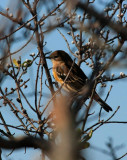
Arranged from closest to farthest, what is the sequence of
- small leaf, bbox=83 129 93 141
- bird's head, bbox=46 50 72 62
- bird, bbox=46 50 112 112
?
small leaf, bbox=83 129 93 141 < bird, bbox=46 50 112 112 < bird's head, bbox=46 50 72 62

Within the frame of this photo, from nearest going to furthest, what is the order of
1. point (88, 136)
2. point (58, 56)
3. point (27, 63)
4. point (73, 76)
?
1. point (88, 136)
2. point (27, 63)
3. point (73, 76)
4. point (58, 56)

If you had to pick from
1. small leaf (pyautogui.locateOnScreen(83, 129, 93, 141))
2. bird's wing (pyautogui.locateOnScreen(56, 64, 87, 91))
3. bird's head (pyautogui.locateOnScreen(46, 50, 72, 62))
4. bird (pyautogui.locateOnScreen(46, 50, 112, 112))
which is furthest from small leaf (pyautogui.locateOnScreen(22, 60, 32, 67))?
bird's head (pyautogui.locateOnScreen(46, 50, 72, 62))

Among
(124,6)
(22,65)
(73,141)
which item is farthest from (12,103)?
(73,141)

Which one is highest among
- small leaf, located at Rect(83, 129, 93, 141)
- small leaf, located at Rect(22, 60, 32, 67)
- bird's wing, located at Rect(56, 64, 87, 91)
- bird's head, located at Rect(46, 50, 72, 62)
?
bird's head, located at Rect(46, 50, 72, 62)

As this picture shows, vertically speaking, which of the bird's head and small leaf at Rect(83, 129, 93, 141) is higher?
the bird's head

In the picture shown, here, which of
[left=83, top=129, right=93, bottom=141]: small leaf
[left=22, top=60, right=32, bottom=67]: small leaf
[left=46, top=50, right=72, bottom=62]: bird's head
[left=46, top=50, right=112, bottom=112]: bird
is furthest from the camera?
[left=46, top=50, right=72, bottom=62]: bird's head

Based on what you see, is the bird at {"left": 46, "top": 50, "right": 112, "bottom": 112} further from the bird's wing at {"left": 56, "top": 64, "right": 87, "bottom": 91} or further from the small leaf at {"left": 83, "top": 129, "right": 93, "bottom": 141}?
the small leaf at {"left": 83, "top": 129, "right": 93, "bottom": 141}

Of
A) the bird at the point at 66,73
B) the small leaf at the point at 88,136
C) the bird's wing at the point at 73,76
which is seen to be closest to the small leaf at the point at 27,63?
the small leaf at the point at 88,136

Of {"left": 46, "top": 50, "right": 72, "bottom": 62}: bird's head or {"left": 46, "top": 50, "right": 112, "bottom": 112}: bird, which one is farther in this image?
{"left": 46, "top": 50, "right": 72, "bottom": 62}: bird's head

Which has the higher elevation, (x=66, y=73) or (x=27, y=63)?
(x=66, y=73)

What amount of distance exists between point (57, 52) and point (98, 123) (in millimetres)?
4786

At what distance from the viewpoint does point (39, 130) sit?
4465 mm

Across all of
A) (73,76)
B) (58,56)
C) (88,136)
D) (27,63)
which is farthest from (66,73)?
(88,136)

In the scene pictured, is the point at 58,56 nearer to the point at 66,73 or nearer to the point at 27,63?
the point at 66,73
